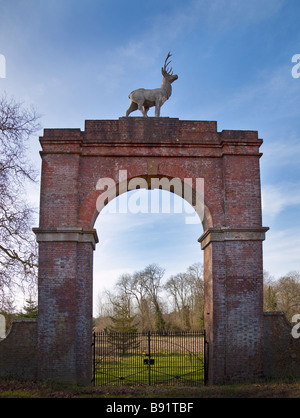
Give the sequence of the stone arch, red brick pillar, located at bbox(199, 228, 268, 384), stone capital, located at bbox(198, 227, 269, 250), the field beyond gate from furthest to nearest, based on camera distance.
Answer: the field beyond gate, the stone arch, stone capital, located at bbox(198, 227, 269, 250), red brick pillar, located at bbox(199, 228, 268, 384)

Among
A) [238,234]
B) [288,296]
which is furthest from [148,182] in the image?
[288,296]

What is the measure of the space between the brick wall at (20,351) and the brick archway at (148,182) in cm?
27

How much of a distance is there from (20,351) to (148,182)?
19.0ft

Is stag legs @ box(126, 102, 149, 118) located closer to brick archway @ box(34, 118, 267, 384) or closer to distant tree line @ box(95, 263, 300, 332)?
brick archway @ box(34, 118, 267, 384)

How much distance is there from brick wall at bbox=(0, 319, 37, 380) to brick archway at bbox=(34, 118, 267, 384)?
0.27m

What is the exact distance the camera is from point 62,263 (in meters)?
11.1

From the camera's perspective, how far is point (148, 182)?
12.4 metres

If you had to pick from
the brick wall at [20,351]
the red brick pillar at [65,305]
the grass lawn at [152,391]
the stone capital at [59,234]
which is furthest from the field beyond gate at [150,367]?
the stone capital at [59,234]

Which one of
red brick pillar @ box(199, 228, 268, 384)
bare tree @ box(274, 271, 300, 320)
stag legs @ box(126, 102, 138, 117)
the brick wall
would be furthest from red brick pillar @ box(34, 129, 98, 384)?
bare tree @ box(274, 271, 300, 320)

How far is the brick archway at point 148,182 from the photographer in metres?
10.8

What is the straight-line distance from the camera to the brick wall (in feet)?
35.1

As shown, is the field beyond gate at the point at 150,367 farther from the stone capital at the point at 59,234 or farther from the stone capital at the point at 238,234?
the stone capital at the point at 238,234

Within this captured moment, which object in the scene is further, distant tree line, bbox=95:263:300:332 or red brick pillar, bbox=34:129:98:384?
distant tree line, bbox=95:263:300:332
